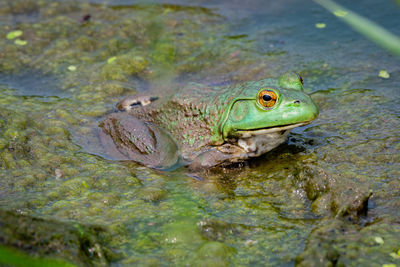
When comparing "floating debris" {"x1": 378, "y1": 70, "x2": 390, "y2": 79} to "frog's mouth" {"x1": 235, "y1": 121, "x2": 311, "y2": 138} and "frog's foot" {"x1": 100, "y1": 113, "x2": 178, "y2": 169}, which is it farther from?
"frog's foot" {"x1": 100, "y1": 113, "x2": 178, "y2": 169}

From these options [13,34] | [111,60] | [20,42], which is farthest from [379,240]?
[13,34]

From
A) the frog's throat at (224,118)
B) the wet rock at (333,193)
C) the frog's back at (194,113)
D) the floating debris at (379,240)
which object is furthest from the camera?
the frog's back at (194,113)

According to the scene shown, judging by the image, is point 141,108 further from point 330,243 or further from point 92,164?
point 330,243

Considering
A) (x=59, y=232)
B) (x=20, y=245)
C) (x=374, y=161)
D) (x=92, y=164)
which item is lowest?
(x=92, y=164)

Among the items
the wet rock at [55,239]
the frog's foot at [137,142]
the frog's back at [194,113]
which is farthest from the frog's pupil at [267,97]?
A: the wet rock at [55,239]

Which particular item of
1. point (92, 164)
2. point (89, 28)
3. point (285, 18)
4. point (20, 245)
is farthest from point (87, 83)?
point (20, 245)

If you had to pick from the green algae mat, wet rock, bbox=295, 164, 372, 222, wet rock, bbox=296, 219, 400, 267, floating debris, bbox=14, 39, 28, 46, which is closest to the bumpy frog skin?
the green algae mat

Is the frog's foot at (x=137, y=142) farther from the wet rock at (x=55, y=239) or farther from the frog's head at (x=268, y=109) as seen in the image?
the wet rock at (x=55, y=239)
